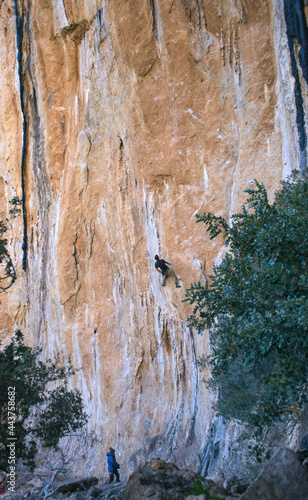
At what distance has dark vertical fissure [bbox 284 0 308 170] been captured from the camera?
32.3 ft

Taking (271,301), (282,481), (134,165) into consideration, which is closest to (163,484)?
(282,481)

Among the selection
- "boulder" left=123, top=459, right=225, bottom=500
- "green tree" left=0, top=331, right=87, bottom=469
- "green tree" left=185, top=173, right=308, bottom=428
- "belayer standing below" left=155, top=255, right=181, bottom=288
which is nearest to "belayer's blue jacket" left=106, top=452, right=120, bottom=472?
"green tree" left=0, top=331, right=87, bottom=469

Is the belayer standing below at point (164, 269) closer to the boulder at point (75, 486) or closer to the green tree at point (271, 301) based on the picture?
the boulder at point (75, 486)

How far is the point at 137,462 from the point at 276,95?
11.3m

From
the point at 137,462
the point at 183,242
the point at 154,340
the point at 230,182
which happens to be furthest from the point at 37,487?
the point at 230,182

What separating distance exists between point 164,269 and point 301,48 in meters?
7.11

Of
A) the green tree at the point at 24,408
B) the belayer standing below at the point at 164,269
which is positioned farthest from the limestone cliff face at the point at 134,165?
the green tree at the point at 24,408

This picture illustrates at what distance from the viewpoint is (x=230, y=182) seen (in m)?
12.1

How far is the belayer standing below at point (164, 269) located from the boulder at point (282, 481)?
8.06 meters

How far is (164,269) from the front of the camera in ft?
42.4

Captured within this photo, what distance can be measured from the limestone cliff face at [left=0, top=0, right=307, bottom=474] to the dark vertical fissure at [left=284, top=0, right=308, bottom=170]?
77 mm

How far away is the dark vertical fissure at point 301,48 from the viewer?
32.3 feet

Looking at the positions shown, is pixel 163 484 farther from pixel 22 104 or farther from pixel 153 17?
pixel 22 104

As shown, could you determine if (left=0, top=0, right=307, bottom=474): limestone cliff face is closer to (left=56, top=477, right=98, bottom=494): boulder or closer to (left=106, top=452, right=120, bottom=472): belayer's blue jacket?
(left=106, top=452, right=120, bottom=472): belayer's blue jacket
